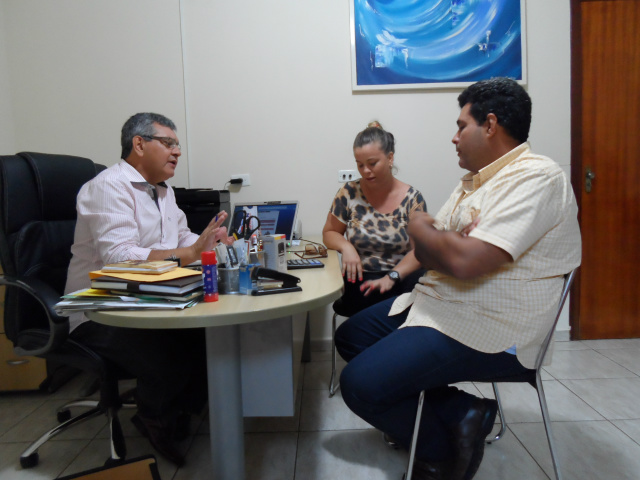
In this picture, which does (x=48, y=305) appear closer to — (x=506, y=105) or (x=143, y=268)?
(x=143, y=268)

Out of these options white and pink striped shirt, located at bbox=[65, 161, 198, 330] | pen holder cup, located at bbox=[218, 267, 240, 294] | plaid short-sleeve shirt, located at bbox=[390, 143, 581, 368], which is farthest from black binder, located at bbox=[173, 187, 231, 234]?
plaid short-sleeve shirt, located at bbox=[390, 143, 581, 368]

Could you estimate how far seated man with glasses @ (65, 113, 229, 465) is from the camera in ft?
4.44

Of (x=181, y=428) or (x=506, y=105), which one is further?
(x=181, y=428)

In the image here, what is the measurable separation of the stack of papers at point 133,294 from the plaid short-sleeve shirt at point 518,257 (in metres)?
0.67

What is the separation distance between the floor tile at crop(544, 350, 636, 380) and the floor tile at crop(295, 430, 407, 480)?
3.83 feet

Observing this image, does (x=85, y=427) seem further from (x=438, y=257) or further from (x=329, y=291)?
(x=438, y=257)

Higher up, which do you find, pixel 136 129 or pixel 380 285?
pixel 136 129

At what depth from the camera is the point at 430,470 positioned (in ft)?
3.99

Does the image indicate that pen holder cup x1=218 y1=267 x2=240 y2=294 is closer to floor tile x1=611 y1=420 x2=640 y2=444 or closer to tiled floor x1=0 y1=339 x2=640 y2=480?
tiled floor x1=0 y1=339 x2=640 y2=480

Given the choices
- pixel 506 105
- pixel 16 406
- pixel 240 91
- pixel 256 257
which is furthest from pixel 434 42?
pixel 16 406

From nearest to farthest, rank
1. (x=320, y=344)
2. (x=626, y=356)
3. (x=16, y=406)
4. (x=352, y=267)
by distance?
1. (x=352, y=267)
2. (x=16, y=406)
3. (x=626, y=356)
4. (x=320, y=344)

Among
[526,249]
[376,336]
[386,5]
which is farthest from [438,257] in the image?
[386,5]

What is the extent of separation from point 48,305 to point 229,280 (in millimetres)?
617

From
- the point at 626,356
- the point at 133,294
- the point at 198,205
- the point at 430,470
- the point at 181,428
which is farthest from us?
the point at 626,356
